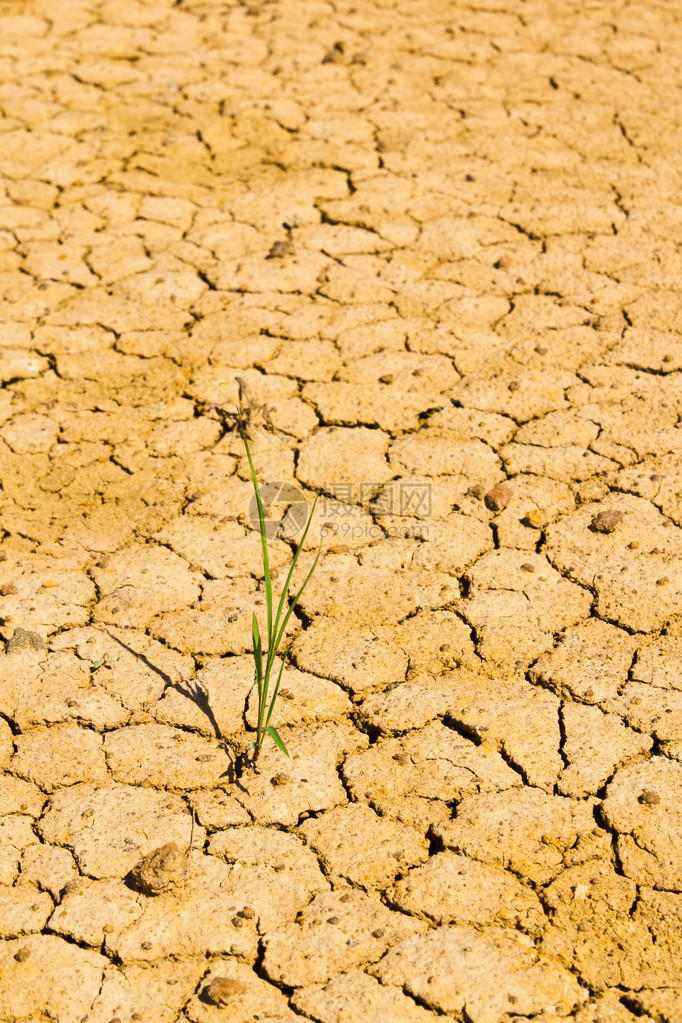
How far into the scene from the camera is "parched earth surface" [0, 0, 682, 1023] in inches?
66.1

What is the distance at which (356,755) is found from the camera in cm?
198

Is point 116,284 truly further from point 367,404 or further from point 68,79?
point 68,79

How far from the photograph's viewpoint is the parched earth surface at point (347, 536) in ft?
5.51

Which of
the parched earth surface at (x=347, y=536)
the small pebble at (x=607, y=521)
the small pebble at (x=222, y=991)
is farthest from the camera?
the small pebble at (x=607, y=521)

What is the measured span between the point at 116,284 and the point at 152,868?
2132mm

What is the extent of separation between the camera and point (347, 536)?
8.09 ft

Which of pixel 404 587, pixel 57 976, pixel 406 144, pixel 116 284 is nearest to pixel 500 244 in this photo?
pixel 406 144

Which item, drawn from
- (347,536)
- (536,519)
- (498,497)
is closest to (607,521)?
(536,519)

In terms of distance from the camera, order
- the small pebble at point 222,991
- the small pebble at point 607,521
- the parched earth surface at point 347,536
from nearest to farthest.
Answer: the small pebble at point 222,991
the parched earth surface at point 347,536
the small pebble at point 607,521
